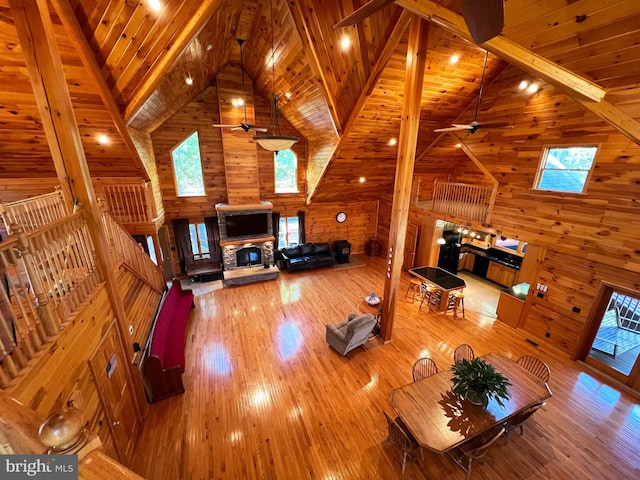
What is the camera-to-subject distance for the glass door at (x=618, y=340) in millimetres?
4531

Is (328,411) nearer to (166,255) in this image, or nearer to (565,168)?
(565,168)

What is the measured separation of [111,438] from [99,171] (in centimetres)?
568

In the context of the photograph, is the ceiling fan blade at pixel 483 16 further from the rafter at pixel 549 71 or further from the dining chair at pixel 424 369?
the dining chair at pixel 424 369

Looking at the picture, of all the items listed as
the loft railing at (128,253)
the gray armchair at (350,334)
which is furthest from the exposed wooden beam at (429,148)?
the loft railing at (128,253)

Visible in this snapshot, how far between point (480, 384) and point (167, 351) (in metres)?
4.92

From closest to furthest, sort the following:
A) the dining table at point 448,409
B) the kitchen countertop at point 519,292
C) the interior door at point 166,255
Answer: the dining table at point 448,409 → the kitchen countertop at point 519,292 → the interior door at point 166,255

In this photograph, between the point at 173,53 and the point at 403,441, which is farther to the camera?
the point at 173,53

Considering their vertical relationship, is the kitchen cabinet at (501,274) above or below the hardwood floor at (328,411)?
above

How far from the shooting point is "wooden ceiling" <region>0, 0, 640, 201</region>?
294 cm

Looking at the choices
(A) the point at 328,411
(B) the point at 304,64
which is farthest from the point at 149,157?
(A) the point at 328,411

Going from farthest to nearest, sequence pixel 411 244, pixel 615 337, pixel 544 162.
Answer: pixel 411 244, pixel 615 337, pixel 544 162

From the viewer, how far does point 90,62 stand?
3607 mm

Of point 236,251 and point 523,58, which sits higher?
point 523,58

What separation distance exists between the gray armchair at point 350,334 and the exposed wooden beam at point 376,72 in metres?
4.30
